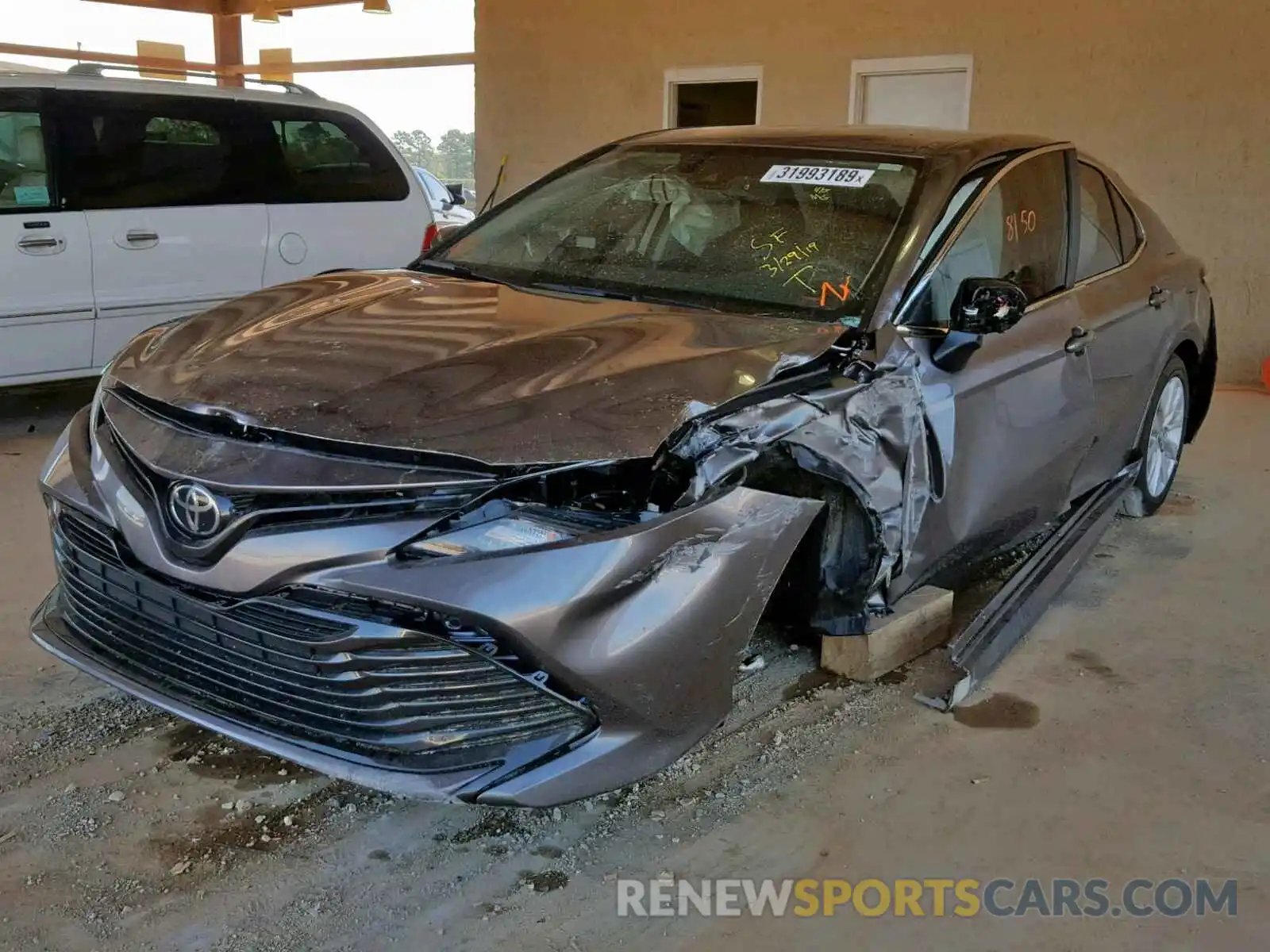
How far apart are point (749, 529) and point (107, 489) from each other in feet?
4.17

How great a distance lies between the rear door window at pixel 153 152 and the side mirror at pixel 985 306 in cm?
421

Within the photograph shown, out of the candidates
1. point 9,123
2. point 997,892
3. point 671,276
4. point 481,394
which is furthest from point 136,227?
point 997,892

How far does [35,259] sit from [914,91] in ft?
19.4

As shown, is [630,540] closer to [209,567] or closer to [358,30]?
[209,567]

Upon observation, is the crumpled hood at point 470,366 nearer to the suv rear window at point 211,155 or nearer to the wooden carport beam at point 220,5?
the suv rear window at point 211,155

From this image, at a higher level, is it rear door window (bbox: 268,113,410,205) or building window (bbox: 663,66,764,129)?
building window (bbox: 663,66,764,129)

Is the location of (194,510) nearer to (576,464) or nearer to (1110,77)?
(576,464)

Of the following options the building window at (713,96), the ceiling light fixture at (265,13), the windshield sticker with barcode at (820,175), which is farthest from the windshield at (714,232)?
the ceiling light fixture at (265,13)

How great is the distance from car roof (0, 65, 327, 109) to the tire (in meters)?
4.39

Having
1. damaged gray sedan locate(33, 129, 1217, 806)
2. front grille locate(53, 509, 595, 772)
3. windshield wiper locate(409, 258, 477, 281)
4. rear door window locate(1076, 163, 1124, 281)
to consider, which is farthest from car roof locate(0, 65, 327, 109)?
rear door window locate(1076, 163, 1124, 281)

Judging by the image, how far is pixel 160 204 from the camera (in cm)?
553

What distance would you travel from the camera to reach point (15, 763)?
2615 mm

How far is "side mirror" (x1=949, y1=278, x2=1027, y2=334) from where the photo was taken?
276 cm

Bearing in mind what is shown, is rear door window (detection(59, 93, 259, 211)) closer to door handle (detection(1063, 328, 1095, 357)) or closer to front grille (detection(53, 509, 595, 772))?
front grille (detection(53, 509, 595, 772))
